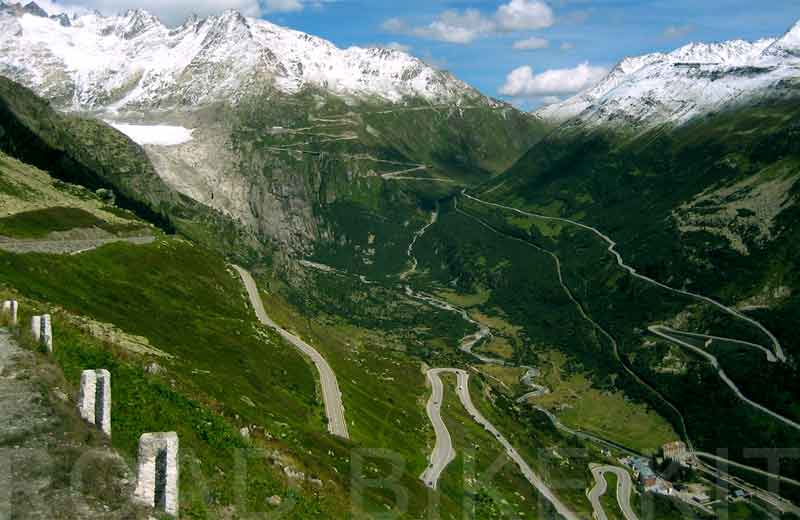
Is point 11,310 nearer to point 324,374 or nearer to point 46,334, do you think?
point 46,334

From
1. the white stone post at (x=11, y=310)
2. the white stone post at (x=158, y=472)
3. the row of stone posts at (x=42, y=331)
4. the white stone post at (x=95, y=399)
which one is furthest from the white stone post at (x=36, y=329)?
the white stone post at (x=158, y=472)

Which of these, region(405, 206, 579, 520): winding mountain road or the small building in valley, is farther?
the small building in valley

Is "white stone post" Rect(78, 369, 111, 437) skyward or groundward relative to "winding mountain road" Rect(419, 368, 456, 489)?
skyward

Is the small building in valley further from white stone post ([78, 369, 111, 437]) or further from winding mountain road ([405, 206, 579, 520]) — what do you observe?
white stone post ([78, 369, 111, 437])

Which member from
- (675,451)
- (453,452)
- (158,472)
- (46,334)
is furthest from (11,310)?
(675,451)

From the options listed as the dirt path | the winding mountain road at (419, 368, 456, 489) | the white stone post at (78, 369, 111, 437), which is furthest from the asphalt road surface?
the white stone post at (78, 369, 111, 437)

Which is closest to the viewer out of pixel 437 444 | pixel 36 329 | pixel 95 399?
pixel 95 399

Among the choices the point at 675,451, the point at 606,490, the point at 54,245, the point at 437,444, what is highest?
the point at 54,245
